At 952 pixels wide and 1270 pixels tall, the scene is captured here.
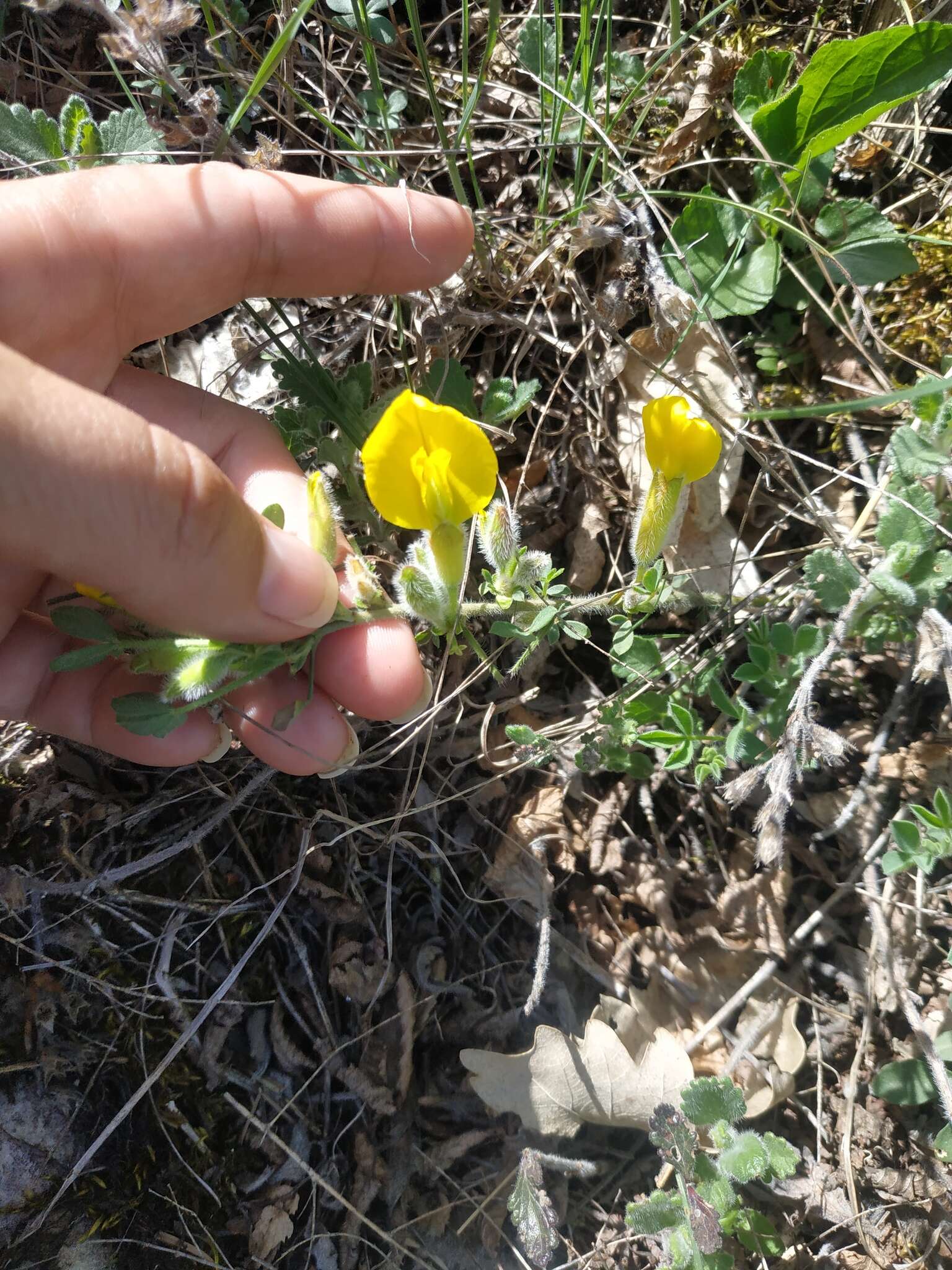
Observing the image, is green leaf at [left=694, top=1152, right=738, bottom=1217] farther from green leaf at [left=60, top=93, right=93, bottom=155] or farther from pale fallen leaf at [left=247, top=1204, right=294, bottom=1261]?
green leaf at [left=60, top=93, right=93, bottom=155]

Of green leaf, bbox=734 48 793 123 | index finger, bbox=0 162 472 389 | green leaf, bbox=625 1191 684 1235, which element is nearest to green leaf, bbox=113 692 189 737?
index finger, bbox=0 162 472 389

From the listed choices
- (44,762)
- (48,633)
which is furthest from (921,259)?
(44,762)

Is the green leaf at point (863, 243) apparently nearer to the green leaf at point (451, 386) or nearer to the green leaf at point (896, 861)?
the green leaf at point (451, 386)

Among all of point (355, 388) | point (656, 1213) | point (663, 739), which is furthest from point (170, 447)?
point (656, 1213)

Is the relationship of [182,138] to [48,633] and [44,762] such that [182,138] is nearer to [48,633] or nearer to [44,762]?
[48,633]

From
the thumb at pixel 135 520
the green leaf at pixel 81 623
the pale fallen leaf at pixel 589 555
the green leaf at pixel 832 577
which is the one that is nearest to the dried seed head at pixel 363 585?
the thumb at pixel 135 520
